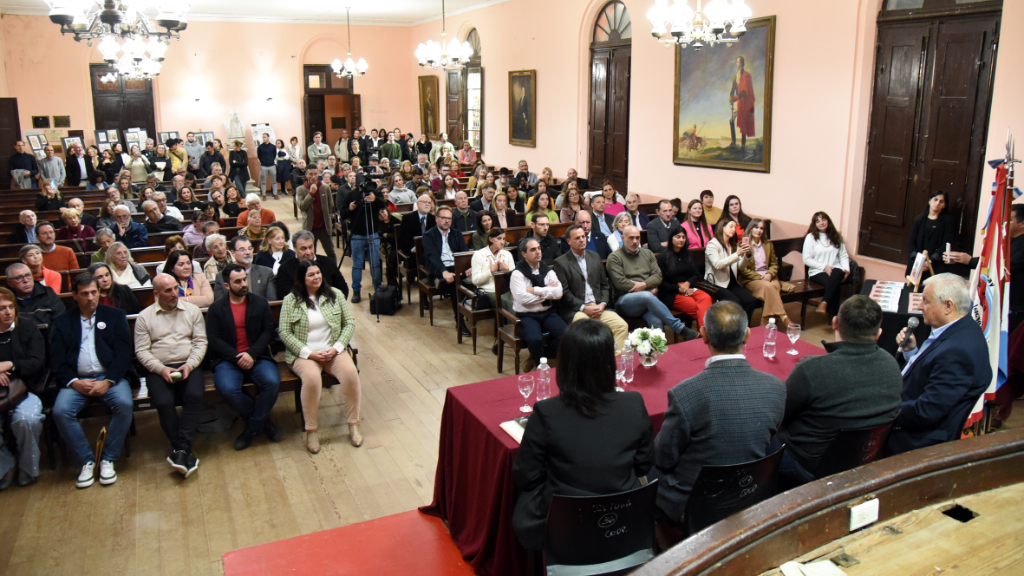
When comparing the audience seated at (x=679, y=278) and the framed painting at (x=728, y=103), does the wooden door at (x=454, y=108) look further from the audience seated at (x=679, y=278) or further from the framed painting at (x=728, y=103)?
the audience seated at (x=679, y=278)

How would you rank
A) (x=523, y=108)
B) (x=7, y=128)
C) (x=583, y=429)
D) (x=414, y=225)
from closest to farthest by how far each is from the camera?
(x=583, y=429), (x=414, y=225), (x=523, y=108), (x=7, y=128)

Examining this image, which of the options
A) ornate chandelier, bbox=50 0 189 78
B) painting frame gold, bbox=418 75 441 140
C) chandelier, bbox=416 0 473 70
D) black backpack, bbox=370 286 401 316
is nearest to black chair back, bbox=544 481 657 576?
black backpack, bbox=370 286 401 316

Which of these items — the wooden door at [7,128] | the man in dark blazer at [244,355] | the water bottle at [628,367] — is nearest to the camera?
the water bottle at [628,367]

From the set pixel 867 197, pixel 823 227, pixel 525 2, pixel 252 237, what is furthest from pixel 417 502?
pixel 525 2

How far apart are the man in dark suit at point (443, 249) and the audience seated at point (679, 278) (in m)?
1.82

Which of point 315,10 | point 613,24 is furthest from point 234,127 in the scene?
point 613,24

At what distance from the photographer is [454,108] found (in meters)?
16.5

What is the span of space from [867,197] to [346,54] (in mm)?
14439

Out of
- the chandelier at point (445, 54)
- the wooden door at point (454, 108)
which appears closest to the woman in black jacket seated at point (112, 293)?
the chandelier at point (445, 54)

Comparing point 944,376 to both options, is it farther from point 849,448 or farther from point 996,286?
point 996,286

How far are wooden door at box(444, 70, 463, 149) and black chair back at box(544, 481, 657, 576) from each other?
14.3m

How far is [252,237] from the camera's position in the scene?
713cm

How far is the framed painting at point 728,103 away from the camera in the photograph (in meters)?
8.21

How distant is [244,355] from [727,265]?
155 inches
